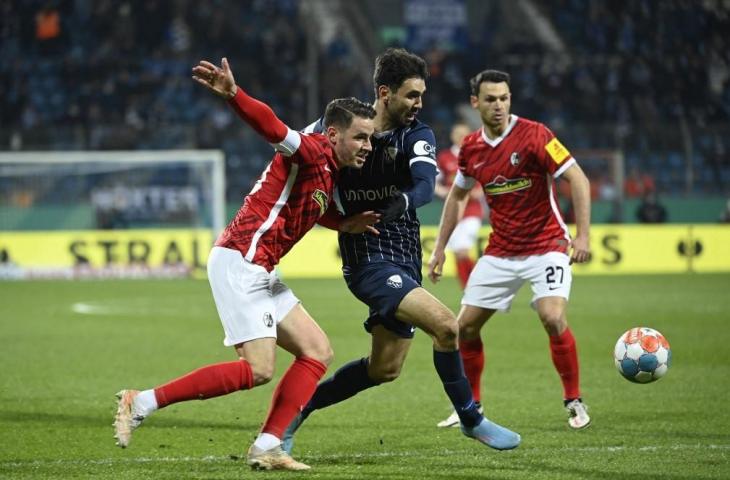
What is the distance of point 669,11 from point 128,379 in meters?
23.7

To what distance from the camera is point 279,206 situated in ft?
18.6

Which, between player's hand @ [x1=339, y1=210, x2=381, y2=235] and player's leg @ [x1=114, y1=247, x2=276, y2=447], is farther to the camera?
player's hand @ [x1=339, y1=210, x2=381, y2=235]

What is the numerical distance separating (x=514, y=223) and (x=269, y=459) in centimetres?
271

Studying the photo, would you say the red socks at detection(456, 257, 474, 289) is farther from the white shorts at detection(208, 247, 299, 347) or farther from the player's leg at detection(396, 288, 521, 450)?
the white shorts at detection(208, 247, 299, 347)

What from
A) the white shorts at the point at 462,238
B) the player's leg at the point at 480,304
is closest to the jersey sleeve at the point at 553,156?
the player's leg at the point at 480,304

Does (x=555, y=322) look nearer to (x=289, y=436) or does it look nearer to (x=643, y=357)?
(x=643, y=357)

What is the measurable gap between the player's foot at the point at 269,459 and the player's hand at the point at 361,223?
1.18m

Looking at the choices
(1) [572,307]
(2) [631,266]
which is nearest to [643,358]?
(1) [572,307]

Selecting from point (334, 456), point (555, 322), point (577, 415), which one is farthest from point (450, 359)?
point (555, 322)

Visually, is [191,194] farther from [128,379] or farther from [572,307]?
[128,379]

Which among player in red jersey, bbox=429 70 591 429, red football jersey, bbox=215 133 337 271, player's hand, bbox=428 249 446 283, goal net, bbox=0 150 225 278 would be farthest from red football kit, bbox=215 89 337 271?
goal net, bbox=0 150 225 278

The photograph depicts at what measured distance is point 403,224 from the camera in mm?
6352

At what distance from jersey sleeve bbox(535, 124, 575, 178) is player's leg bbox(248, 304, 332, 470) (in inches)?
87.5

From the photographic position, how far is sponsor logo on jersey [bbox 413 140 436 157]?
20.1 feet
